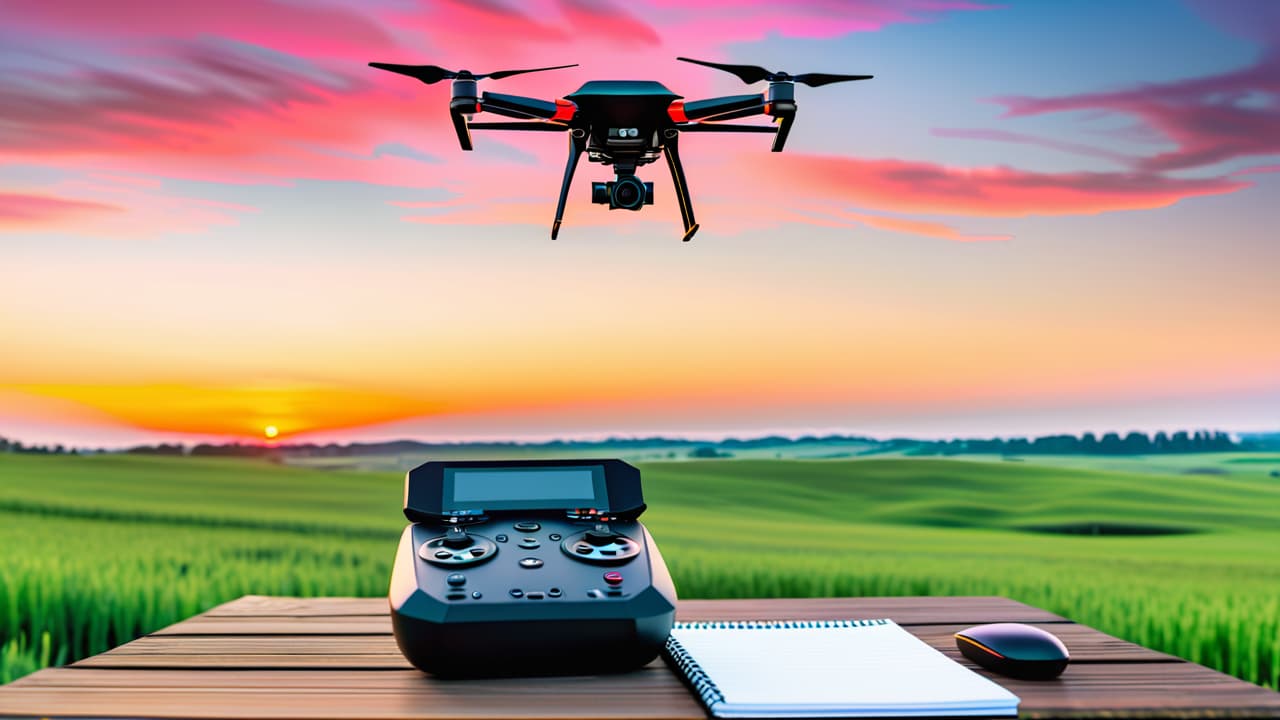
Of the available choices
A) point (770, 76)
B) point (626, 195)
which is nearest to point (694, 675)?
point (626, 195)

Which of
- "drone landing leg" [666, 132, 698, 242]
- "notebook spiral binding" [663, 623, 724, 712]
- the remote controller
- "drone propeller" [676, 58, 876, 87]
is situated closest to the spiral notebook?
"notebook spiral binding" [663, 623, 724, 712]

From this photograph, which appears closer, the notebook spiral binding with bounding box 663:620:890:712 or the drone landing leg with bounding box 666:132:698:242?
the notebook spiral binding with bounding box 663:620:890:712

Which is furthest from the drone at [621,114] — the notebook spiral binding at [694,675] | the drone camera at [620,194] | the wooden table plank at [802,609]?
the wooden table plank at [802,609]

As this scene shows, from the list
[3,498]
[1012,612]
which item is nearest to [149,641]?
[1012,612]

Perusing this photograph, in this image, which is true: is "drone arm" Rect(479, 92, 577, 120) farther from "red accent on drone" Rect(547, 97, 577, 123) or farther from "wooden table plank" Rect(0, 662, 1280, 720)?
"wooden table plank" Rect(0, 662, 1280, 720)

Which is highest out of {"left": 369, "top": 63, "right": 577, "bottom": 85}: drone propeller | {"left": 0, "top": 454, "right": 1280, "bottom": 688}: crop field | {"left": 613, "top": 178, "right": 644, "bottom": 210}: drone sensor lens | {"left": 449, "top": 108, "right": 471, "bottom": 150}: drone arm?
{"left": 369, "top": 63, "right": 577, "bottom": 85}: drone propeller

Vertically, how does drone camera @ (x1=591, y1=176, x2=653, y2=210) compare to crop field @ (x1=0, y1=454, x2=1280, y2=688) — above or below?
above

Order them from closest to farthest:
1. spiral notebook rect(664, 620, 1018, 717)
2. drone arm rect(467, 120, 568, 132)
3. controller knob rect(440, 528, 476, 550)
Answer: spiral notebook rect(664, 620, 1018, 717)
controller knob rect(440, 528, 476, 550)
drone arm rect(467, 120, 568, 132)

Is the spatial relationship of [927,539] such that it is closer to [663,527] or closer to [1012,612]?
[663,527]
